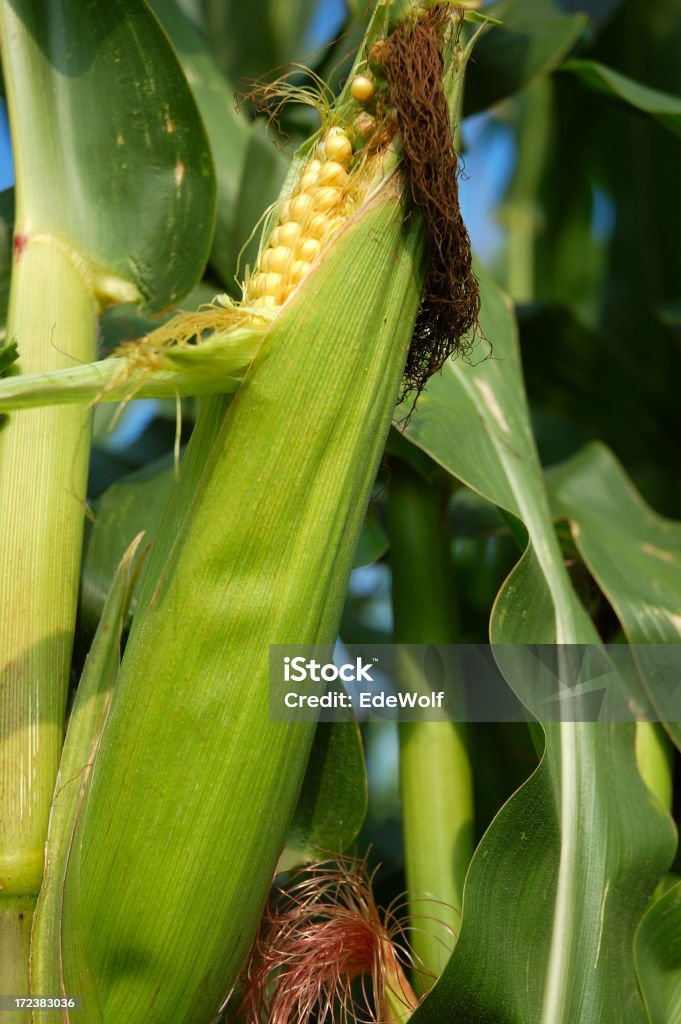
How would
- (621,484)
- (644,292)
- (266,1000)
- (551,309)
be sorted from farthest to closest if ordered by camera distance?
(644,292)
(551,309)
(621,484)
(266,1000)

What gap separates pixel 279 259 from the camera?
2.07 ft

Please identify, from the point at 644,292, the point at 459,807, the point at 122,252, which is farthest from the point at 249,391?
the point at 644,292

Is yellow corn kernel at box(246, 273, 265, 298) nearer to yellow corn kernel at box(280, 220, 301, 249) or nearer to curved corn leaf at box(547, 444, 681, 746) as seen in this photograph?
yellow corn kernel at box(280, 220, 301, 249)

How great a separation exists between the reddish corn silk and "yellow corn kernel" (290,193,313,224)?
0.54m

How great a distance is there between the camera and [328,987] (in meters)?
0.80

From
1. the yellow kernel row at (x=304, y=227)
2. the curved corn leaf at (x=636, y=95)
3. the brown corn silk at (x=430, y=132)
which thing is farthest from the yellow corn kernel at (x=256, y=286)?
the curved corn leaf at (x=636, y=95)

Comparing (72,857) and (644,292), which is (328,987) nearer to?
(72,857)

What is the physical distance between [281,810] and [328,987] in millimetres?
273

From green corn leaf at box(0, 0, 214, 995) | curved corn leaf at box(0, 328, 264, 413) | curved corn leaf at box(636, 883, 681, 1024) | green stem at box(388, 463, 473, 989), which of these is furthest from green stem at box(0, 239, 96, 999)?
curved corn leaf at box(636, 883, 681, 1024)

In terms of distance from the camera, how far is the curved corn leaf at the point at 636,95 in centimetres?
119

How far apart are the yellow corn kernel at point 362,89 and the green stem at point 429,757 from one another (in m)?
0.44

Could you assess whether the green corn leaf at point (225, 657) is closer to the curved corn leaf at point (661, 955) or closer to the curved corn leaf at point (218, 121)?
the curved corn leaf at point (661, 955)

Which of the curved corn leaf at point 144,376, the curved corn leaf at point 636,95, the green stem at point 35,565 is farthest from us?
the curved corn leaf at point 636,95

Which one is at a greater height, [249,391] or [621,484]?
[621,484]
